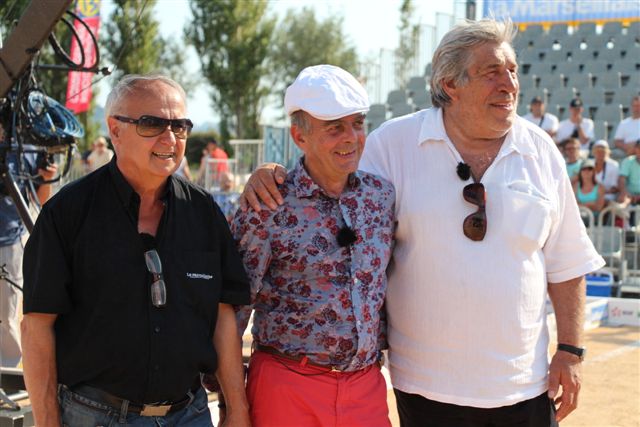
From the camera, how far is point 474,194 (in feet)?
9.74

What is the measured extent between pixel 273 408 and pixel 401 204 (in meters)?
0.85

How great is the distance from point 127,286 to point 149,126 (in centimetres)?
48

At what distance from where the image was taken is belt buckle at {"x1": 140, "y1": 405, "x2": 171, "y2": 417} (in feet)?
8.34

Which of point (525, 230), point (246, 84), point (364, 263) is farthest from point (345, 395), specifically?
point (246, 84)

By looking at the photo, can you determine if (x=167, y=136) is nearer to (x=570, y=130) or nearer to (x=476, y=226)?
(x=476, y=226)

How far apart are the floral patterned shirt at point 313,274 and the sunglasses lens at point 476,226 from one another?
316mm

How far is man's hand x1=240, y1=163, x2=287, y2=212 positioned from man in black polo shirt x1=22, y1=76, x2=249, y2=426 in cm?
22

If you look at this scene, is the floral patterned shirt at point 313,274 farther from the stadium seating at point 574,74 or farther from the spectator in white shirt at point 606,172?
the stadium seating at point 574,74

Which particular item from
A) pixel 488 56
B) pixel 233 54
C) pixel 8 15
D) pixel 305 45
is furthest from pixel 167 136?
pixel 305 45

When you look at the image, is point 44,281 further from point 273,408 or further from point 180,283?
point 273,408

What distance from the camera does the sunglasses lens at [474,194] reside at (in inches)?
116

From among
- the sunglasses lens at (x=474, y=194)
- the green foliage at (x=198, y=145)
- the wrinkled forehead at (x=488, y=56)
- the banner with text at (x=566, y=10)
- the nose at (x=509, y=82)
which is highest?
the banner with text at (x=566, y=10)

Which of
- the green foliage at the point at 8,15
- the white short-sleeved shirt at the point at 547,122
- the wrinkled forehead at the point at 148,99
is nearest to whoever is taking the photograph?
the wrinkled forehead at the point at 148,99

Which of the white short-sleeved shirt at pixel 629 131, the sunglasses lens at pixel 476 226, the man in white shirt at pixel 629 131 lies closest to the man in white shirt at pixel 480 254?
the sunglasses lens at pixel 476 226
